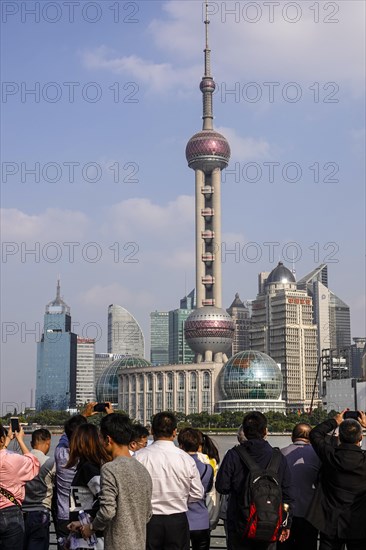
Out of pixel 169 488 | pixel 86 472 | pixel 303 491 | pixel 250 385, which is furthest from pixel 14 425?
pixel 250 385

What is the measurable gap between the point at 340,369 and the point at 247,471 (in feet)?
619

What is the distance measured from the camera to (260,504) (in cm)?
1080

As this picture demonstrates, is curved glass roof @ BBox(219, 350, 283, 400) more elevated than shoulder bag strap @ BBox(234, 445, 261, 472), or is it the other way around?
curved glass roof @ BBox(219, 350, 283, 400)

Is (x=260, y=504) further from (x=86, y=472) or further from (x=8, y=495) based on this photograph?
(x=8, y=495)

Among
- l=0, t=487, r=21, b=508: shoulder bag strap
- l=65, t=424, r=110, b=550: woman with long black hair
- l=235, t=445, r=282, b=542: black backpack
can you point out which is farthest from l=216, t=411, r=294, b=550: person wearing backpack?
l=0, t=487, r=21, b=508: shoulder bag strap

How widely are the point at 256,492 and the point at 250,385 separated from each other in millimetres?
179818

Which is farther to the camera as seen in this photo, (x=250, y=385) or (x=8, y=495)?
(x=250, y=385)

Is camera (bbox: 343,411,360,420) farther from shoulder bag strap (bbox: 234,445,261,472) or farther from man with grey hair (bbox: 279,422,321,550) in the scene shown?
shoulder bag strap (bbox: 234,445,261,472)

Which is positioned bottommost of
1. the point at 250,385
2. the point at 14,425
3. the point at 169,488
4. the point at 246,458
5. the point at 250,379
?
the point at 169,488

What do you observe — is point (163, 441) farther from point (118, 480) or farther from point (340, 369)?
point (340, 369)

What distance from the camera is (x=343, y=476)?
11.6 metres

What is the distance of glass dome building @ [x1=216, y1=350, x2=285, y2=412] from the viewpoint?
18800cm

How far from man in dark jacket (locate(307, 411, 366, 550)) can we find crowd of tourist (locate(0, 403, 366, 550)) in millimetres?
14

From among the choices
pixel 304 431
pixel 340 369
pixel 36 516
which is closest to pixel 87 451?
pixel 36 516
